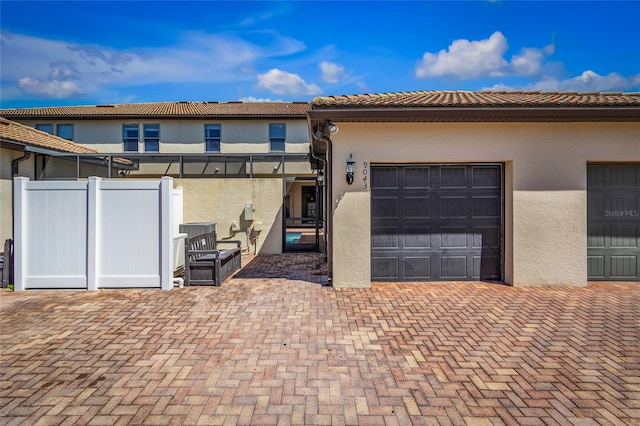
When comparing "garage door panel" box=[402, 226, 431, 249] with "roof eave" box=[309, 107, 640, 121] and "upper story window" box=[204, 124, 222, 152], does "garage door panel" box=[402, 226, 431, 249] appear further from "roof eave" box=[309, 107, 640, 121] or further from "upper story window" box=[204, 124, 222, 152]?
"upper story window" box=[204, 124, 222, 152]

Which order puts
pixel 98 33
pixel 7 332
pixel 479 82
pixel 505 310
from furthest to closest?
1. pixel 479 82
2. pixel 98 33
3. pixel 505 310
4. pixel 7 332

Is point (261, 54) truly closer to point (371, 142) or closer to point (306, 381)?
point (371, 142)

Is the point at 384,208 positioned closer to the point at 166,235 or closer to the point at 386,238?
the point at 386,238

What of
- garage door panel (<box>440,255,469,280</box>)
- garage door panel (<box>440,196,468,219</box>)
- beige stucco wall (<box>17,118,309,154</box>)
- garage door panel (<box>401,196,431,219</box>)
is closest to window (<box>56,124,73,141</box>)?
beige stucco wall (<box>17,118,309,154</box>)

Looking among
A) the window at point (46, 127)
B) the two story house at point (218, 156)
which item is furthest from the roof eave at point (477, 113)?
the window at point (46, 127)

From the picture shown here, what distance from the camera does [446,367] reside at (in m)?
3.38

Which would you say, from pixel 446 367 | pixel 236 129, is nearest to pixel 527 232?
pixel 446 367

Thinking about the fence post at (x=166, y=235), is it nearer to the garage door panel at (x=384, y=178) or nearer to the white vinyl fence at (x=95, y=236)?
the white vinyl fence at (x=95, y=236)

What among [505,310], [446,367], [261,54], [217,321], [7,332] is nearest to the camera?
[446,367]

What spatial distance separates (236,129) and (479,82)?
492 inches

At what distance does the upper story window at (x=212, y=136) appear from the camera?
59.8ft

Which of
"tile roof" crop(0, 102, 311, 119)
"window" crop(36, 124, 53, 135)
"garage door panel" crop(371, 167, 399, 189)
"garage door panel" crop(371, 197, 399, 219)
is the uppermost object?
"tile roof" crop(0, 102, 311, 119)

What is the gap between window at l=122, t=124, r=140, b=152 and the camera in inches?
715

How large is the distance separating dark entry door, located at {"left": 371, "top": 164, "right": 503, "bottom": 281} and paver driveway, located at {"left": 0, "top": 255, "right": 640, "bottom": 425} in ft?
3.30
